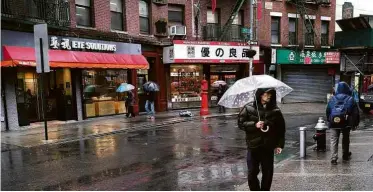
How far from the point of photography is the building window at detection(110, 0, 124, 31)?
1828cm

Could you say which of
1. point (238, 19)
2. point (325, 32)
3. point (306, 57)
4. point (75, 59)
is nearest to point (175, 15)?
point (238, 19)

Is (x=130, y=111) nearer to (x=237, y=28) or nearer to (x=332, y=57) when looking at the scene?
(x=237, y=28)

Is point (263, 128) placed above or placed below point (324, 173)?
above

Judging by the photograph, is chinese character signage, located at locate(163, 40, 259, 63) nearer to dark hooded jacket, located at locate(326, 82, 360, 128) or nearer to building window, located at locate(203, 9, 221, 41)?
building window, located at locate(203, 9, 221, 41)

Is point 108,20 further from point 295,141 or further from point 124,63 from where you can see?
point 295,141

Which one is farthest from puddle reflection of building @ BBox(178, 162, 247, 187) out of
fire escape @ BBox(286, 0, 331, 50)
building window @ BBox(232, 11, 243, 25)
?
fire escape @ BBox(286, 0, 331, 50)

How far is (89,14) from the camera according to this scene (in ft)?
56.6

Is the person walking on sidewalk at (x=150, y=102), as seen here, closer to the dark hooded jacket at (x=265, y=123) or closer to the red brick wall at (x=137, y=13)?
the red brick wall at (x=137, y=13)

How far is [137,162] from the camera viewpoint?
8297mm

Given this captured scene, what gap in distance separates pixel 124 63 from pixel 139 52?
65.5 inches

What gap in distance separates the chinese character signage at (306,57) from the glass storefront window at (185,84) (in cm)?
600

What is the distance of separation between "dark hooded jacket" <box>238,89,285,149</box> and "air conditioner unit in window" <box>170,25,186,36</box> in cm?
1574

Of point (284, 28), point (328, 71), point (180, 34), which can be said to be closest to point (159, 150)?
point (180, 34)

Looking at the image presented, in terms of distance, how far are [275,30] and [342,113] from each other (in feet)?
62.9
